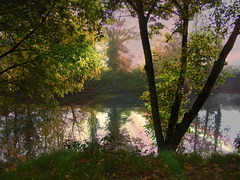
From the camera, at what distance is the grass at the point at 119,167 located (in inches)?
143

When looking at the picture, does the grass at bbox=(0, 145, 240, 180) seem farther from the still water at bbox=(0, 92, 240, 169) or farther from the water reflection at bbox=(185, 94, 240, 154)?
the water reflection at bbox=(185, 94, 240, 154)

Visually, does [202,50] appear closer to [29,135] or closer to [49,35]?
[49,35]

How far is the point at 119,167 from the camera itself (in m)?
→ 4.05

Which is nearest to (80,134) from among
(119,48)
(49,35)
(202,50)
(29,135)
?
(29,135)

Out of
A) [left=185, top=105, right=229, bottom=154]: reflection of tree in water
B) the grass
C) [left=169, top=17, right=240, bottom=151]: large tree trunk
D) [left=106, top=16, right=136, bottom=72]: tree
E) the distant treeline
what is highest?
[left=106, top=16, right=136, bottom=72]: tree

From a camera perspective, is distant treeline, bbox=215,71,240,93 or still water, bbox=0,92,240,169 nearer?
still water, bbox=0,92,240,169

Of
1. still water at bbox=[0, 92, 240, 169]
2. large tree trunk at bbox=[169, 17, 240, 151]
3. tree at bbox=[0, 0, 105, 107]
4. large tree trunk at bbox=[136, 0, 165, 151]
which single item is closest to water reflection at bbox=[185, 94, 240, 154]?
still water at bbox=[0, 92, 240, 169]

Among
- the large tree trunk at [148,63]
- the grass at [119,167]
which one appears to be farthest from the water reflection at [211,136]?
the grass at [119,167]

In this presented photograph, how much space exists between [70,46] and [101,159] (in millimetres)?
4137

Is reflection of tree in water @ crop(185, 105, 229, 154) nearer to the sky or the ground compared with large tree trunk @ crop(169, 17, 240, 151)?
nearer to the ground

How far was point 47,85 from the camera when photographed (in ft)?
24.5

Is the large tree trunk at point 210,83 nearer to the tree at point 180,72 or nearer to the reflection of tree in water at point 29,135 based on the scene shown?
the tree at point 180,72

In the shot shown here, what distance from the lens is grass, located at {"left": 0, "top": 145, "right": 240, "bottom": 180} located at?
11.9ft

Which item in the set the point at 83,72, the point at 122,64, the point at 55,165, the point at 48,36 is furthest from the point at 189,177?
the point at 122,64
